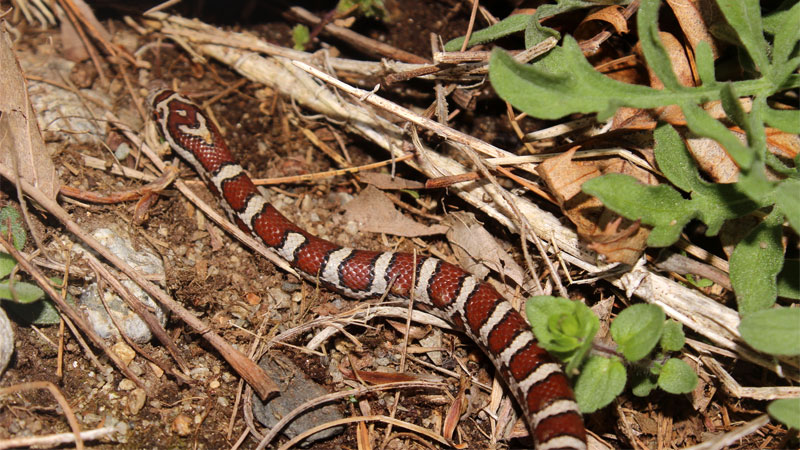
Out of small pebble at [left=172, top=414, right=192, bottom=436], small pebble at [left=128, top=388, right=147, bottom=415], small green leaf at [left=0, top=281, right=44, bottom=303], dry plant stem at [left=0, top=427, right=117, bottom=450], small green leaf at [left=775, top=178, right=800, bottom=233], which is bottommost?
small pebble at [left=172, top=414, right=192, bottom=436]

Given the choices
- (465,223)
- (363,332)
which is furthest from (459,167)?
(363,332)

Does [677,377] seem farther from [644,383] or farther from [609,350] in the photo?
[609,350]

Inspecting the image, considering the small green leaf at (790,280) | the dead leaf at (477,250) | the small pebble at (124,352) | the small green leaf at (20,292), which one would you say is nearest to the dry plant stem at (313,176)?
the dead leaf at (477,250)

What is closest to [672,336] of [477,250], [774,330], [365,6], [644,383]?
[644,383]

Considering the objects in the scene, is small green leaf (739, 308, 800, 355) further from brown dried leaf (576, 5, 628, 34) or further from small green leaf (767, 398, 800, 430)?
brown dried leaf (576, 5, 628, 34)

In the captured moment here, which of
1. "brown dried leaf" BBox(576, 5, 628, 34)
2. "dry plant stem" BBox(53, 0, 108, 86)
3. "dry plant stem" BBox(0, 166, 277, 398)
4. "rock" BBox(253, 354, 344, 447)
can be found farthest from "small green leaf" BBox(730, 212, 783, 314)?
"dry plant stem" BBox(53, 0, 108, 86)
